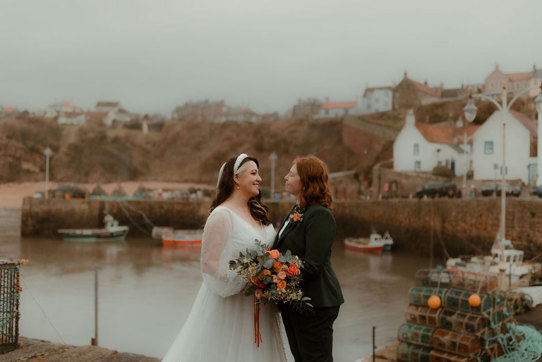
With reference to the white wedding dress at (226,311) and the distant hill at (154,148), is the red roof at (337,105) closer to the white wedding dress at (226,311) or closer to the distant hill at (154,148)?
Result: the distant hill at (154,148)

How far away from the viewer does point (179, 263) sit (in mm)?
23297

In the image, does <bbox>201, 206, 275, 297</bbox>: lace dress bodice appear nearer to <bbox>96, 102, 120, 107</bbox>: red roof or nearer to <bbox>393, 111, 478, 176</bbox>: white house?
<bbox>393, 111, 478, 176</bbox>: white house

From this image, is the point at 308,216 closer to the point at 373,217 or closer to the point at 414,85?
the point at 373,217

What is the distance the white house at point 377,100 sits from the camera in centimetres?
6625

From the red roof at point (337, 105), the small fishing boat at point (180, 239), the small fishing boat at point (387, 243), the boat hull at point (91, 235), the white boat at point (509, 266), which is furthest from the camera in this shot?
the red roof at point (337, 105)

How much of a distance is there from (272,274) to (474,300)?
479cm

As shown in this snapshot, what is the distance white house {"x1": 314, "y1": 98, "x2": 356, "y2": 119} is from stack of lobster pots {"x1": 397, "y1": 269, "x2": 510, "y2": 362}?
66.3 metres

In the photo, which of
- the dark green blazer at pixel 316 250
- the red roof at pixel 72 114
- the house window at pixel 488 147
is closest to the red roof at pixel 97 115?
the red roof at pixel 72 114

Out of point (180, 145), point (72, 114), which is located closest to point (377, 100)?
point (180, 145)

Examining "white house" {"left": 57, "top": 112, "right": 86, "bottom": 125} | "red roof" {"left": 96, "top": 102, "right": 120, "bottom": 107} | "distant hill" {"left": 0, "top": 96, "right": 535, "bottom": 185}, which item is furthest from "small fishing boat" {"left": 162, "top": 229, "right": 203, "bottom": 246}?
"red roof" {"left": 96, "top": 102, "right": 120, "bottom": 107}

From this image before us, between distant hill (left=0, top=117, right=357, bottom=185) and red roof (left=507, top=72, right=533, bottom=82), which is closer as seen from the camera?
red roof (left=507, top=72, right=533, bottom=82)

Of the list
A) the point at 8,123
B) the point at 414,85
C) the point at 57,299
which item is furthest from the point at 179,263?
the point at 8,123

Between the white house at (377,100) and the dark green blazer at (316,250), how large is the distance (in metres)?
64.1

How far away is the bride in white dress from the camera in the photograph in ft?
8.79
